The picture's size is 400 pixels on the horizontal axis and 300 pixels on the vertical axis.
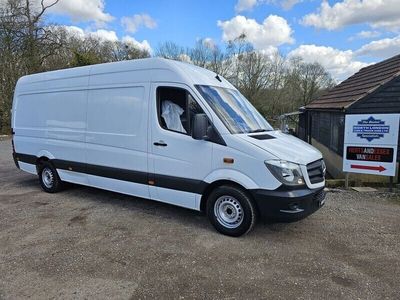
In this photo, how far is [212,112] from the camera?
447 centimetres

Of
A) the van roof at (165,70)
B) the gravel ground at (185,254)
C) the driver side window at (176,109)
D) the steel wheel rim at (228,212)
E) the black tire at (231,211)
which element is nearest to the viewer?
the gravel ground at (185,254)

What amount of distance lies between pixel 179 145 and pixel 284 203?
177 cm

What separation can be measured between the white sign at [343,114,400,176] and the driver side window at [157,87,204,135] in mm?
4285

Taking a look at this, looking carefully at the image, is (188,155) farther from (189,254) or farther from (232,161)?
(189,254)

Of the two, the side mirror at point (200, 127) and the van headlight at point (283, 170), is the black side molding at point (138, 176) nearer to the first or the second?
the side mirror at point (200, 127)

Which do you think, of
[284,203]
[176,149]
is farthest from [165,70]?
[284,203]

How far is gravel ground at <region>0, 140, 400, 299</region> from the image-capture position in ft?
10.6

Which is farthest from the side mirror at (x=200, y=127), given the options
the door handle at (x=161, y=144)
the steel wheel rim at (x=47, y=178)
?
the steel wheel rim at (x=47, y=178)

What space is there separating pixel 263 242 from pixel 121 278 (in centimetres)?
200

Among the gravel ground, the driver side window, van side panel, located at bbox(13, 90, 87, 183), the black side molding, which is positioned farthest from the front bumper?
van side panel, located at bbox(13, 90, 87, 183)

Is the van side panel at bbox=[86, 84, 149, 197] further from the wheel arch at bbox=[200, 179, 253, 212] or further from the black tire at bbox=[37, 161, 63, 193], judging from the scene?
the black tire at bbox=[37, 161, 63, 193]

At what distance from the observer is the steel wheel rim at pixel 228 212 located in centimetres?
441

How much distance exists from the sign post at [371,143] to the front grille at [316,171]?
276 cm

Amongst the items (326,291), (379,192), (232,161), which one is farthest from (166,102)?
(379,192)
